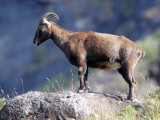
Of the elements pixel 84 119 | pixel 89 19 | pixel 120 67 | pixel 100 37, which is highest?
pixel 89 19

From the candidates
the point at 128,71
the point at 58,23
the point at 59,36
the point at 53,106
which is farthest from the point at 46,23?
the point at 58,23

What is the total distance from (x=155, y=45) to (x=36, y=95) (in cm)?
3317

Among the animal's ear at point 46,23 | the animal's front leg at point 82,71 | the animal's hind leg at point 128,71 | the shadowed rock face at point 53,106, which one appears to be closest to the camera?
the shadowed rock face at point 53,106

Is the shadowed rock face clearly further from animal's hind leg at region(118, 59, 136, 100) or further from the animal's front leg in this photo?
animal's hind leg at region(118, 59, 136, 100)

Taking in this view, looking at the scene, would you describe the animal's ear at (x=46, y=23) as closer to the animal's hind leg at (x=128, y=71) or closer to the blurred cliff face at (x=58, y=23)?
the animal's hind leg at (x=128, y=71)

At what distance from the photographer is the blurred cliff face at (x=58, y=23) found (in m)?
53.3

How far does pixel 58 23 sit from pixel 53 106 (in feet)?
160

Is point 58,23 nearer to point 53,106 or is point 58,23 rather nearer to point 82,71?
point 82,71

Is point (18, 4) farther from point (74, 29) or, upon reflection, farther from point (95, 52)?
point (95, 52)

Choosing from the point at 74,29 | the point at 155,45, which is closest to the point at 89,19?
the point at 74,29

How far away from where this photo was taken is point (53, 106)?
10219mm

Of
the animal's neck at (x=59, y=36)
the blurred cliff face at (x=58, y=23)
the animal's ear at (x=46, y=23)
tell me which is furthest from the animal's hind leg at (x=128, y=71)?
the blurred cliff face at (x=58, y=23)

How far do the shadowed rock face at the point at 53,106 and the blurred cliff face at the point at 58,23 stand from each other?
40075mm

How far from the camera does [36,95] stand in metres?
10.7
